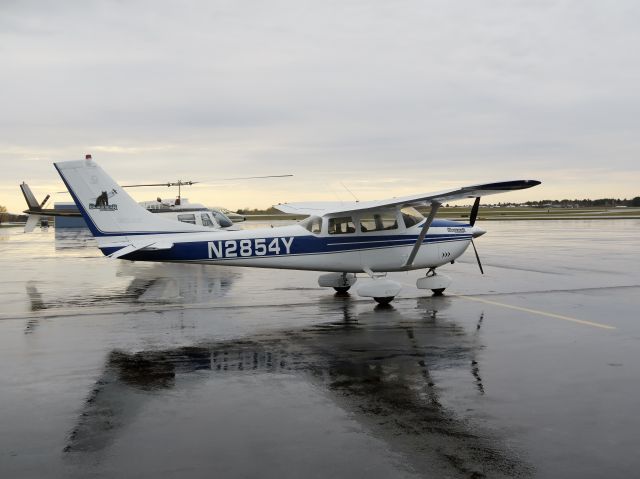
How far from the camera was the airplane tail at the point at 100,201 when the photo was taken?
14.5m

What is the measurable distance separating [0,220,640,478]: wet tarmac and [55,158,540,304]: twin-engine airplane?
0.99 metres

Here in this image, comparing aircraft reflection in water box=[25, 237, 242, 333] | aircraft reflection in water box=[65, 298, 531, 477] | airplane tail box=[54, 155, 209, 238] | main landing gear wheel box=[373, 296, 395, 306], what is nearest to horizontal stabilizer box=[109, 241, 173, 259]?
airplane tail box=[54, 155, 209, 238]

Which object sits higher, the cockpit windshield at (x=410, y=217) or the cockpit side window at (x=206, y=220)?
the cockpit windshield at (x=410, y=217)

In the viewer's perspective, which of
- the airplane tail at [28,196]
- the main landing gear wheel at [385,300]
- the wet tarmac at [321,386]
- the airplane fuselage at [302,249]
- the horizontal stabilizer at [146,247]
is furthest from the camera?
the airplane tail at [28,196]

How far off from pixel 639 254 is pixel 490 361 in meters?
21.8

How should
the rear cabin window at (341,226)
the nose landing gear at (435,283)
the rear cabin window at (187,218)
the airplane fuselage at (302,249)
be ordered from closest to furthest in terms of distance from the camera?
the airplane fuselage at (302,249) → the rear cabin window at (341,226) → the nose landing gear at (435,283) → the rear cabin window at (187,218)

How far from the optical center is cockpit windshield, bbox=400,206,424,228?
49.1 feet

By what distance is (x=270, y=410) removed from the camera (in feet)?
21.2

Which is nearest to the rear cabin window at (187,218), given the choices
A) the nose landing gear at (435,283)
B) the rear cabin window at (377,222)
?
the rear cabin window at (377,222)

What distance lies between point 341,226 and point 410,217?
1751 mm

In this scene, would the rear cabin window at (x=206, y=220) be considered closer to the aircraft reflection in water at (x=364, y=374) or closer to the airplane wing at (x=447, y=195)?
the airplane wing at (x=447, y=195)

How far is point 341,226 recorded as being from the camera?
14.7m

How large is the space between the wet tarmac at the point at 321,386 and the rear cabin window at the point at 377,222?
1731mm

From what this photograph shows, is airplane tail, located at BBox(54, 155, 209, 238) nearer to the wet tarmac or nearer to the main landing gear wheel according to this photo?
the wet tarmac
